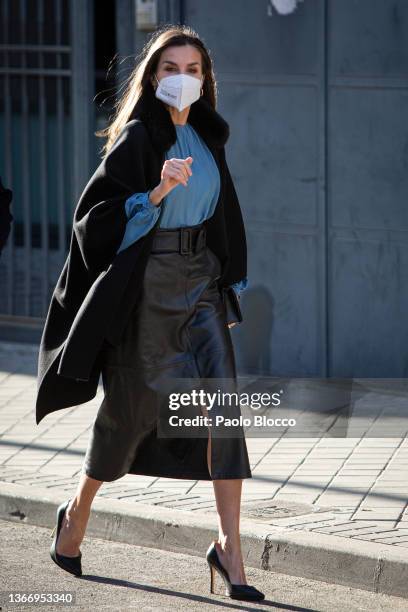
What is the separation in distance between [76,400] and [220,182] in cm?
95

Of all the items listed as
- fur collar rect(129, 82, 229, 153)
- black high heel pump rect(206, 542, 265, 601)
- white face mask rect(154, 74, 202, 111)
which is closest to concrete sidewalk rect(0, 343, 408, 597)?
black high heel pump rect(206, 542, 265, 601)

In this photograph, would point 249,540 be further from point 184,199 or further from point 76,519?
point 184,199

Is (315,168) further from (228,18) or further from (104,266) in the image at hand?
(104,266)

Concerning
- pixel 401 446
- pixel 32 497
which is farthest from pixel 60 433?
pixel 401 446

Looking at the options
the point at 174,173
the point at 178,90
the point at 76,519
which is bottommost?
the point at 76,519

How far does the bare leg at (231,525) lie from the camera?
5156 mm

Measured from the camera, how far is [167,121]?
17.3 feet

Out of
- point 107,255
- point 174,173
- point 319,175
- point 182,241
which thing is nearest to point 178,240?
point 182,241

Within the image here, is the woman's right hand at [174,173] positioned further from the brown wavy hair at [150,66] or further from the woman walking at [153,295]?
the brown wavy hair at [150,66]

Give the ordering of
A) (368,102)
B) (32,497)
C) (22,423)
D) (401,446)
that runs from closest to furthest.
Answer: (32,497) < (401,446) < (22,423) < (368,102)

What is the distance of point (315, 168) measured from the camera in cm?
850

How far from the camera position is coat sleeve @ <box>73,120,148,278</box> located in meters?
5.15

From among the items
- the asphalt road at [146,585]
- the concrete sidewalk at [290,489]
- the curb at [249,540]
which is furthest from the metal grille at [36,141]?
the asphalt road at [146,585]

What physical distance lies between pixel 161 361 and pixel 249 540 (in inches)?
34.2
